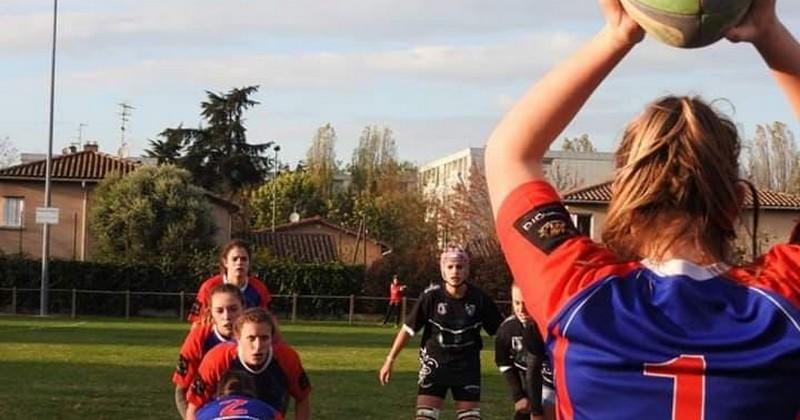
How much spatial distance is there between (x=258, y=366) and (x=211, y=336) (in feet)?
3.83

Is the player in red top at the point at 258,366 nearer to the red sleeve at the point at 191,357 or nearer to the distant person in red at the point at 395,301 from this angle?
the red sleeve at the point at 191,357

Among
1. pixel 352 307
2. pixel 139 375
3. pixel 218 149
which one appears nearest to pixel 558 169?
pixel 218 149

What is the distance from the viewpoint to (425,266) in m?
51.2

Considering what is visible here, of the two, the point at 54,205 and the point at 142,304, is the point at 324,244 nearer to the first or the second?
the point at 54,205

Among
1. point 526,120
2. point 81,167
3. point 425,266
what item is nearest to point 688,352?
point 526,120

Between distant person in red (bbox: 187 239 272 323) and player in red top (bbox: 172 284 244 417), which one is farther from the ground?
distant person in red (bbox: 187 239 272 323)

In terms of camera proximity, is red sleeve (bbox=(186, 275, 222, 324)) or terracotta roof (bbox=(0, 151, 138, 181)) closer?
red sleeve (bbox=(186, 275, 222, 324))

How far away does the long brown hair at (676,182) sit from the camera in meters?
2.32

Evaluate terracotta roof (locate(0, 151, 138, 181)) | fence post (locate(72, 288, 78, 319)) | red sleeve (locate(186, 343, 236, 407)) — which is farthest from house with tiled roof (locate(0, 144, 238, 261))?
red sleeve (locate(186, 343, 236, 407))

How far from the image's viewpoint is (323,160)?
374ft

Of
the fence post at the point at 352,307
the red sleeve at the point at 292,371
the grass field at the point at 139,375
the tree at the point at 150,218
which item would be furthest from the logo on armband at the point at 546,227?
the tree at the point at 150,218

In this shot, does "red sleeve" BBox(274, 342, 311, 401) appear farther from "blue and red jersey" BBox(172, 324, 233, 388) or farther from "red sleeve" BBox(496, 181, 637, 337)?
"red sleeve" BBox(496, 181, 637, 337)

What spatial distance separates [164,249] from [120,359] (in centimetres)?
2941

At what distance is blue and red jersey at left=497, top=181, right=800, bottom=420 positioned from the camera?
7.42 ft
